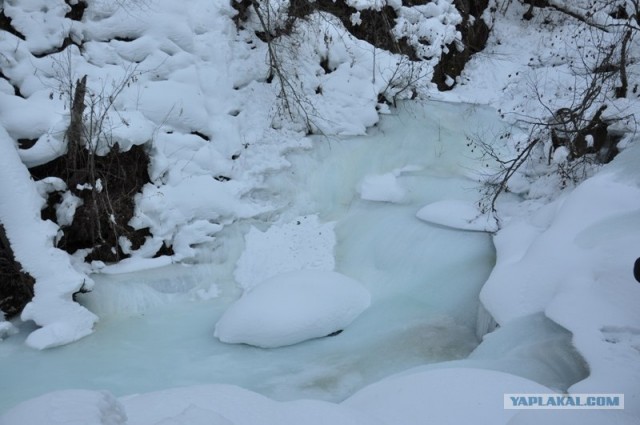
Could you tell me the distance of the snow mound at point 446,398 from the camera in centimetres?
289

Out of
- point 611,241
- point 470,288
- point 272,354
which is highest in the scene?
point 611,241

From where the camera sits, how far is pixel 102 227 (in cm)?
605

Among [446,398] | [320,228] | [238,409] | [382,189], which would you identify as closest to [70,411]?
[238,409]

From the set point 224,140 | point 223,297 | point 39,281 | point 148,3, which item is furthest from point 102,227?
point 148,3

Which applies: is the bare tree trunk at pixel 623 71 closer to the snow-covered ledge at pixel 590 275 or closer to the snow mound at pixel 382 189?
the snow-covered ledge at pixel 590 275

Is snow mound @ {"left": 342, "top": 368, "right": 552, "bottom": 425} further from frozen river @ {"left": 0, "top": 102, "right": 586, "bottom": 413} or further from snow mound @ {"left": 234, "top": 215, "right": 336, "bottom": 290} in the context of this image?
snow mound @ {"left": 234, "top": 215, "right": 336, "bottom": 290}

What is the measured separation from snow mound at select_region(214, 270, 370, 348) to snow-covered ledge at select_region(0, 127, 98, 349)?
54.9 inches

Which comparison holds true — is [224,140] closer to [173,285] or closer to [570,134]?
[173,285]

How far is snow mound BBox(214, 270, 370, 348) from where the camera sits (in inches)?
201

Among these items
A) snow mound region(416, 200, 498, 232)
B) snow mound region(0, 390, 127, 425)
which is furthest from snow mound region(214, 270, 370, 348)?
snow mound region(0, 390, 127, 425)

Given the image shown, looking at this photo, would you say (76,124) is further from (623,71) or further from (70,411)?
(623,71)

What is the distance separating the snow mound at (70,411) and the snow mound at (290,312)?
2.81 meters

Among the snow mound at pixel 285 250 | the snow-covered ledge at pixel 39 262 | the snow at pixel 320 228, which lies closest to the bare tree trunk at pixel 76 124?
the snow at pixel 320 228

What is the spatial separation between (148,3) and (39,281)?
4.24 meters
